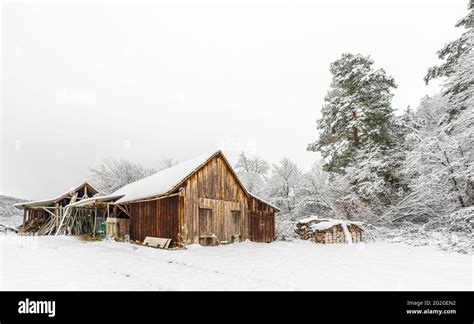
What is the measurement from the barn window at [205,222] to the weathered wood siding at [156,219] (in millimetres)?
1762

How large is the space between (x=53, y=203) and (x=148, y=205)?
2042 cm

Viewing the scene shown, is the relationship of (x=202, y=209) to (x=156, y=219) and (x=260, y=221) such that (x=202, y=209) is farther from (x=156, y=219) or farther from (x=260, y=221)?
(x=260, y=221)

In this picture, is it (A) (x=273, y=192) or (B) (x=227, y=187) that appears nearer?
(B) (x=227, y=187)

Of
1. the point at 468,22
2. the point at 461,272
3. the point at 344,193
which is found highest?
the point at 468,22

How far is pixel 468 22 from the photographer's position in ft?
65.0

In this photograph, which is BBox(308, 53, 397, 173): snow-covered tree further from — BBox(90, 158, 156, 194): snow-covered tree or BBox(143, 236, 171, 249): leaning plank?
BBox(90, 158, 156, 194): snow-covered tree

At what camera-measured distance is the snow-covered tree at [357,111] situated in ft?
83.8

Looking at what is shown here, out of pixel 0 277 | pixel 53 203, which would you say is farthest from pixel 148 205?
pixel 53 203

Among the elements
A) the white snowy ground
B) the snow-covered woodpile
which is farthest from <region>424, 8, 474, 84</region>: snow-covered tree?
the white snowy ground

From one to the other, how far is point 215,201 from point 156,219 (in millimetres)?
4026

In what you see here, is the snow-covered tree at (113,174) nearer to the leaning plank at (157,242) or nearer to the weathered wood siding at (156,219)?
the weathered wood siding at (156,219)
